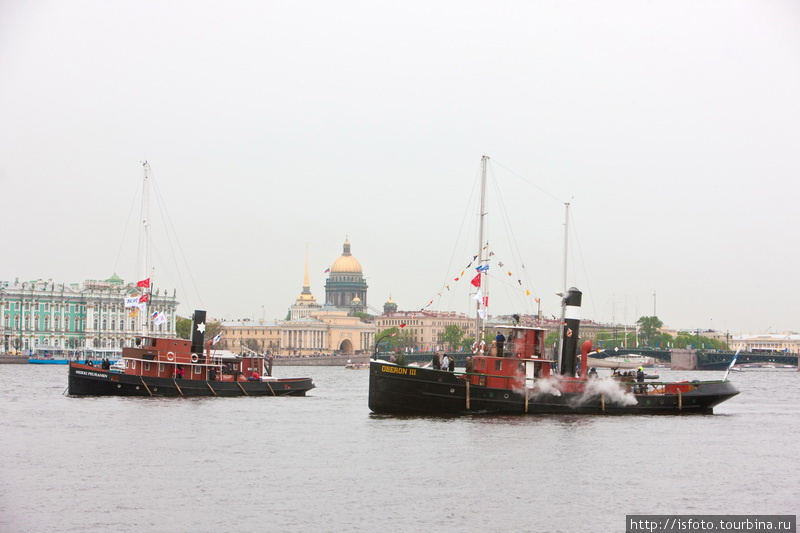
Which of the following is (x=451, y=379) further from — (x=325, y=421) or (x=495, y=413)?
(x=325, y=421)

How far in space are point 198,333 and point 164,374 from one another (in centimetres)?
305

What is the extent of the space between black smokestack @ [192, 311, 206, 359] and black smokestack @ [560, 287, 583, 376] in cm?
2213

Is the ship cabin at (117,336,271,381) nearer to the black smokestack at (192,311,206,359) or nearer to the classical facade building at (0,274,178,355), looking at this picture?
the black smokestack at (192,311,206,359)

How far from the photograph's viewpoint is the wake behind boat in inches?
1849

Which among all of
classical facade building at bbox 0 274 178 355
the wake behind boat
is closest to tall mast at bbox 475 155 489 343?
the wake behind boat

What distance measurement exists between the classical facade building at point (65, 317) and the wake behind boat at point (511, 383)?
135313 mm

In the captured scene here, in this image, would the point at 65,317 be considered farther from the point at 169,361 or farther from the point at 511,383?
the point at 511,383

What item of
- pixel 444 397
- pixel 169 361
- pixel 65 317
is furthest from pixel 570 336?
pixel 65 317

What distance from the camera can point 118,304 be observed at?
624ft

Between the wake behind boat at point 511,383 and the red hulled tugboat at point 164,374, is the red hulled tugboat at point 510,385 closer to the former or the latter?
the wake behind boat at point 511,383

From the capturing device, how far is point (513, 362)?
47562mm

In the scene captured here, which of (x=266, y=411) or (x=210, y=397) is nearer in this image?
(x=266, y=411)

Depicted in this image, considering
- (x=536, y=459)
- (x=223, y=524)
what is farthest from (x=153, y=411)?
(x=223, y=524)

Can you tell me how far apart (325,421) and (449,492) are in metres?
20.2
